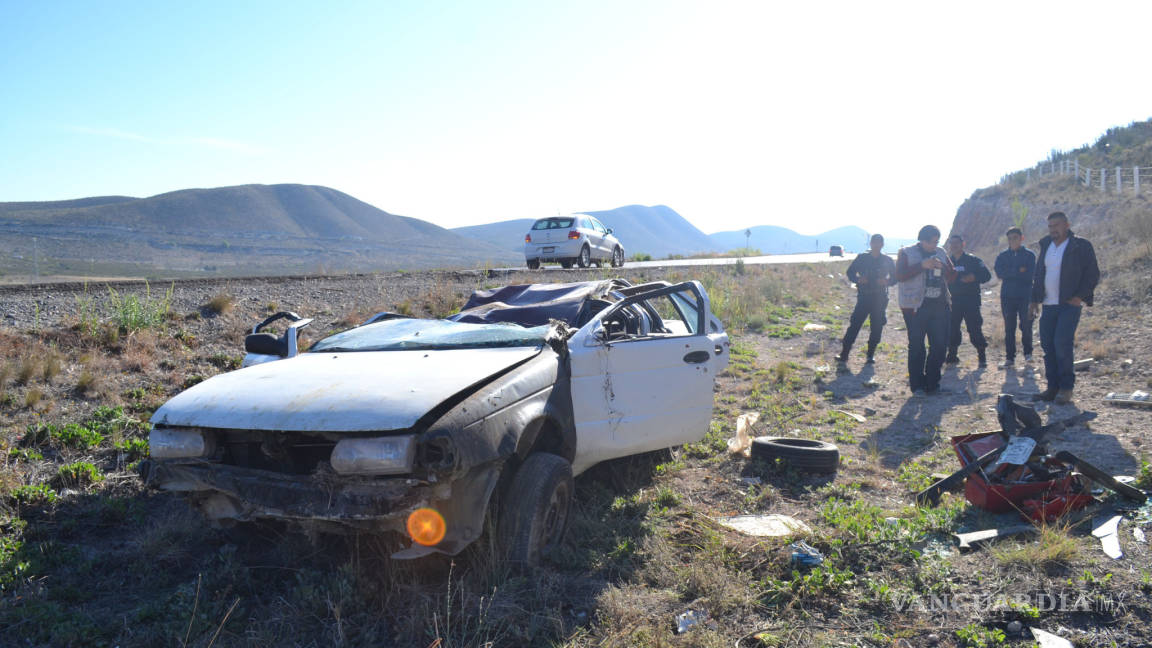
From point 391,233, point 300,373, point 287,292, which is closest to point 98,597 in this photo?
point 300,373

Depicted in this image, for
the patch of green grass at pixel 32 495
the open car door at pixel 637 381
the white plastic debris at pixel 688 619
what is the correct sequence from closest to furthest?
the white plastic debris at pixel 688 619 < the open car door at pixel 637 381 < the patch of green grass at pixel 32 495

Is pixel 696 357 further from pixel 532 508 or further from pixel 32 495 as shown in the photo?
pixel 32 495

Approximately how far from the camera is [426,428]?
3.05 m

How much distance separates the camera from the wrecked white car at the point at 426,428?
3002mm

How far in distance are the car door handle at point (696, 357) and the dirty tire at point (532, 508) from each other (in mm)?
1644

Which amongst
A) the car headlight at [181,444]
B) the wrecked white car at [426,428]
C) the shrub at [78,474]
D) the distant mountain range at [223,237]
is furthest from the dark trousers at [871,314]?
the distant mountain range at [223,237]

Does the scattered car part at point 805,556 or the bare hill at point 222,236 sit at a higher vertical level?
the bare hill at point 222,236

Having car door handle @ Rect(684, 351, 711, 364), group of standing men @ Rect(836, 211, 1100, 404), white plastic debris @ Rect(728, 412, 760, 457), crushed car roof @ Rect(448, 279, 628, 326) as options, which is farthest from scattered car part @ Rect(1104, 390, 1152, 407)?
crushed car roof @ Rect(448, 279, 628, 326)

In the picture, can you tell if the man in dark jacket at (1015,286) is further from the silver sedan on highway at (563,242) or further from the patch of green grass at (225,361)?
the silver sedan on highway at (563,242)

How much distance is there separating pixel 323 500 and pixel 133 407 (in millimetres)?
4343

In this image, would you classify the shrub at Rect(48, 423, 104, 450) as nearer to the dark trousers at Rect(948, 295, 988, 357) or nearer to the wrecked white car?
the wrecked white car

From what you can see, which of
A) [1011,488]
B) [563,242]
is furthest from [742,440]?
[563,242]

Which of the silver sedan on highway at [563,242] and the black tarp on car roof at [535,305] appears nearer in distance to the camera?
the black tarp on car roof at [535,305]

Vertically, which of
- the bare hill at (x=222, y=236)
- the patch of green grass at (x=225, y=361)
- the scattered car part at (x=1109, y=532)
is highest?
the bare hill at (x=222, y=236)
